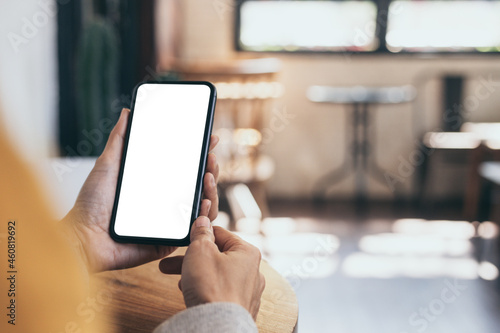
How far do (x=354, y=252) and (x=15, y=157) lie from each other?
2.48 m

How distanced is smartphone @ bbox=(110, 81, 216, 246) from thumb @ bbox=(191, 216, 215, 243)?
1.8 inches

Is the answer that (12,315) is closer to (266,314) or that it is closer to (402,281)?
(266,314)

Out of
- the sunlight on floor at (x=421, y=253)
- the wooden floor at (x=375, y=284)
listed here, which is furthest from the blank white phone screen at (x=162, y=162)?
the sunlight on floor at (x=421, y=253)

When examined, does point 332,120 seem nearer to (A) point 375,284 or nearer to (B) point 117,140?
(A) point 375,284

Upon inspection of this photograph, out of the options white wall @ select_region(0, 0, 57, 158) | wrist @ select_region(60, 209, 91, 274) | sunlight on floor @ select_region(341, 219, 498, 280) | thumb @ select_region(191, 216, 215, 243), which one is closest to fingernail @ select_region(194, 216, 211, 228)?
thumb @ select_region(191, 216, 215, 243)

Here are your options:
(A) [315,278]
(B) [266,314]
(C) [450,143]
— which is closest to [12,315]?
(B) [266,314]

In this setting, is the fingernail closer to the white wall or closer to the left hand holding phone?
the left hand holding phone

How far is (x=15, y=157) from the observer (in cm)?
15

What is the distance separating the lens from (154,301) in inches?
21.0

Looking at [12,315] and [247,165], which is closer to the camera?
[12,315]

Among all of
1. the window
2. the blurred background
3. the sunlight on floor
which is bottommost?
the sunlight on floor

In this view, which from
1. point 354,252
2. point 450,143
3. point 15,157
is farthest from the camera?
point 450,143

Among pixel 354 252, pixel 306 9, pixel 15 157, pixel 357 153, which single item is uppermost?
pixel 306 9

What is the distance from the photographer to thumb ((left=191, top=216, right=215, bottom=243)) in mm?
480
